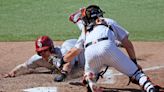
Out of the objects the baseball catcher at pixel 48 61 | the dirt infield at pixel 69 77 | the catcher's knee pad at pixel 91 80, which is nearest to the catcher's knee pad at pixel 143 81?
the catcher's knee pad at pixel 91 80

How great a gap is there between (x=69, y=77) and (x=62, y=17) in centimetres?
499

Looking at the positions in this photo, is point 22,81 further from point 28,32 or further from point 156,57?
point 28,32

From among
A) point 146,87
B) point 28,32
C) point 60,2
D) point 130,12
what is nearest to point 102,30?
point 146,87

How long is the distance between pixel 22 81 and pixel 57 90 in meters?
0.85

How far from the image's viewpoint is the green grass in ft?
36.4

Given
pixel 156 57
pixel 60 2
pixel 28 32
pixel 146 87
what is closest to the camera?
pixel 146 87

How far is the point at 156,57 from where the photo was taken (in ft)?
29.4

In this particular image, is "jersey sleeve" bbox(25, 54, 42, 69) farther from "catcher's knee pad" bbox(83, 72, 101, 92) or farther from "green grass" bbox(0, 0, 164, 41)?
"green grass" bbox(0, 0, 164, 41)

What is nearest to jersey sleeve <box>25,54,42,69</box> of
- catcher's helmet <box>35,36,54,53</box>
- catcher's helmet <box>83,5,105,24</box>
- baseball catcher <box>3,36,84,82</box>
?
baseball catcher <box>3,36,84,82</box>

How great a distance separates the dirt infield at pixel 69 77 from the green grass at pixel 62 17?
2.47 feet

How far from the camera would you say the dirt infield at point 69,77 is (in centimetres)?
729

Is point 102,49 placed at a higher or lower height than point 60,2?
higher

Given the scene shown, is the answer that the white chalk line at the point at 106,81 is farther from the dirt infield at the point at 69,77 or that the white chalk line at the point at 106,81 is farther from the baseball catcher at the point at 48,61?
the baseball catcher at the point at 48,61

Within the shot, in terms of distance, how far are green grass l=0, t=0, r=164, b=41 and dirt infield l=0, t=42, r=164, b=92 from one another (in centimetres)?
75
